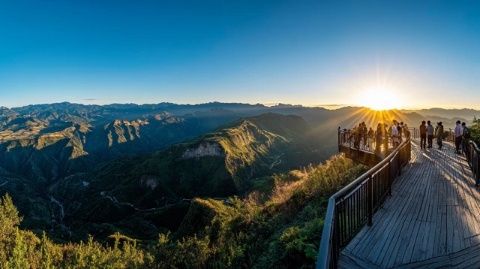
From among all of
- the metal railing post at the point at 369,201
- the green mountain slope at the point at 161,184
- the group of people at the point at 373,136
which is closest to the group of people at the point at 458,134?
the group of people at the point at 373,136

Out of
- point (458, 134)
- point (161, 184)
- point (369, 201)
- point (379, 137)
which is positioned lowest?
point (161, 184)

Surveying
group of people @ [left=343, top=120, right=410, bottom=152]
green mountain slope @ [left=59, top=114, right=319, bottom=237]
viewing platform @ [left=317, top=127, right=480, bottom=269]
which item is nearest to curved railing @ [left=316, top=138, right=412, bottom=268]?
viewing platform @ [left=317, top=127, right=480, bottom=269]

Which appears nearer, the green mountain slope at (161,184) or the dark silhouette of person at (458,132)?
the dark silhouette of person at (458,132)

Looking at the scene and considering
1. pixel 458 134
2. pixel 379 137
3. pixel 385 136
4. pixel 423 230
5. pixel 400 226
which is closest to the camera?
pixel 423 230

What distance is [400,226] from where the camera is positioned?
826 centimetres

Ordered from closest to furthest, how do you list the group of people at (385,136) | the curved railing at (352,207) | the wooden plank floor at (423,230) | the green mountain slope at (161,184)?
the curved railing at (352,207) → the wooden plank floor at (423,230) → the group of people at (385,136) → the green mountain slope at (161,184)

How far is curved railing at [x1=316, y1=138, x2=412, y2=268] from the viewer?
17.6 ft

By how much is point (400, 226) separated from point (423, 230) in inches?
19.7

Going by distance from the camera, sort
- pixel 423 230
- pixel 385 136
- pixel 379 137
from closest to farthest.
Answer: pixel 423 230 < pixel 385 136 < pixel 379 137

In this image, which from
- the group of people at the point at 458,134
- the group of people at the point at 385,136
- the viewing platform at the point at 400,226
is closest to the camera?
the viewing platform at the point at 400,226

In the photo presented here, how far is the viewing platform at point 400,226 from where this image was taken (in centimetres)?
625

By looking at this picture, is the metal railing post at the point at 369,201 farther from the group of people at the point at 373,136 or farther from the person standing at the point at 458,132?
the person standing at the point at 458,132

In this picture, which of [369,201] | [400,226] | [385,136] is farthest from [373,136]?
[369,201]

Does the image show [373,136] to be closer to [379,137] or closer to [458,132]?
[379,137]
